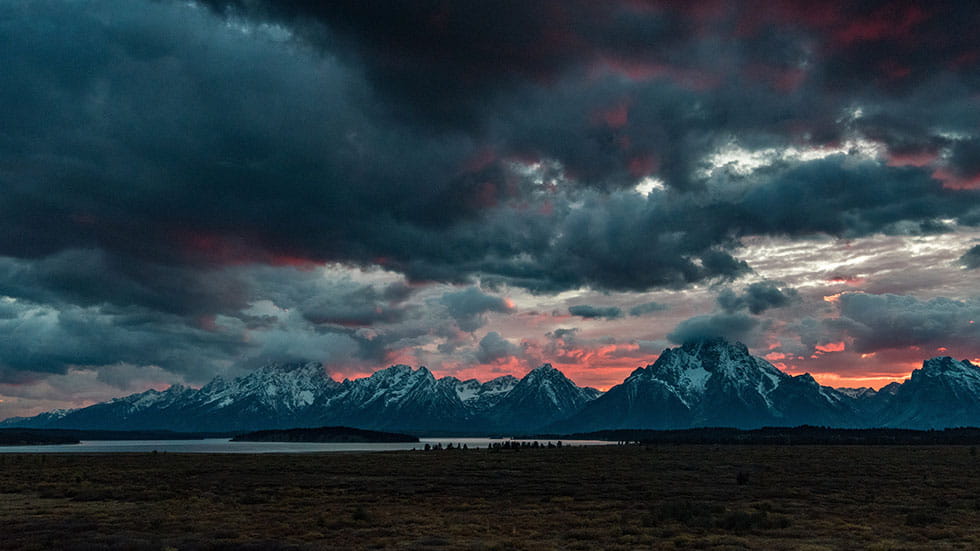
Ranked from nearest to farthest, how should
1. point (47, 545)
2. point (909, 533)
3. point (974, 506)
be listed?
point (47, 545), point (909, 533), point (974, 506)

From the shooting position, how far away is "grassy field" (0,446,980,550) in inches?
1545

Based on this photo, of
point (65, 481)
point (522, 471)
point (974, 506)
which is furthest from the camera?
point (522, 471)

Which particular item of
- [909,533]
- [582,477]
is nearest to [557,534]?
[909,533]

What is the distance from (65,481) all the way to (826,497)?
86.0 metres

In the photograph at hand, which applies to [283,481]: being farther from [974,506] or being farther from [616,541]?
[974,506]

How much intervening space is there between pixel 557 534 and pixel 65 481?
69.5 metres

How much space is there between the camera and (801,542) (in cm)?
3847

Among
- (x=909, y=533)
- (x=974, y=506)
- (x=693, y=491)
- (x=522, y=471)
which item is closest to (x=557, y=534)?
(x=909, y=533)

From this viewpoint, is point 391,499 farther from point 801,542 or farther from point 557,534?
point 801,542

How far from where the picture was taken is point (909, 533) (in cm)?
4109

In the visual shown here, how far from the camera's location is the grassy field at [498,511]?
39250 millimetres

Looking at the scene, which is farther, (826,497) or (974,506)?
(826,497)

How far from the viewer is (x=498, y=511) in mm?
54250

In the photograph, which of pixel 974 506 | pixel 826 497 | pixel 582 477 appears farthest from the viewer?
pixel 582 477
